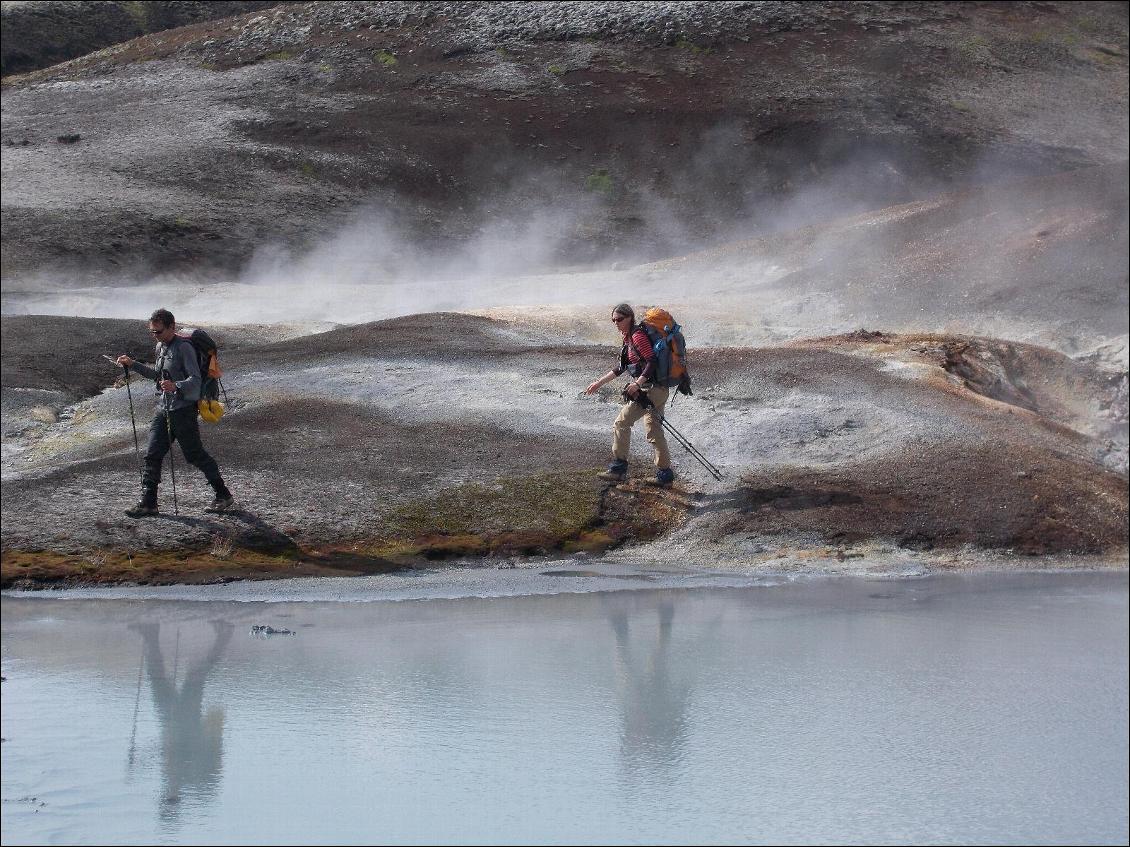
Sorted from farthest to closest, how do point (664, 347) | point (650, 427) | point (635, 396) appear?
point (650, 427) < point (635, 396) < point (664, 347)

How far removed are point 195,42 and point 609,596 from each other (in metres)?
43.7

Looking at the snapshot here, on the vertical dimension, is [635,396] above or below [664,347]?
below

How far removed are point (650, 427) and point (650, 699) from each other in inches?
260

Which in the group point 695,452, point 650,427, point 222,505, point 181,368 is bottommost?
point 222,505

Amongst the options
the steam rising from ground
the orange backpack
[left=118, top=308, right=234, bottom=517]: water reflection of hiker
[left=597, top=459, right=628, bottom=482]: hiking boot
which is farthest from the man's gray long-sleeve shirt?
the steam rising from ground

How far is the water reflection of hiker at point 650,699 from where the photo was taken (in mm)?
9281

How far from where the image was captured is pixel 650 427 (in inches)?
655

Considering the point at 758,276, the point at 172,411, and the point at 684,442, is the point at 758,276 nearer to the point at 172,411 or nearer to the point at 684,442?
the point at 684,442

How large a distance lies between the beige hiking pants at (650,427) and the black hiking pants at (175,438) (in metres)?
4.82

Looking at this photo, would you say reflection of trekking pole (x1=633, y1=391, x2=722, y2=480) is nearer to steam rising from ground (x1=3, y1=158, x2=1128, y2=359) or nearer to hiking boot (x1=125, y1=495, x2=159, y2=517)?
hiking boot (x1=125, y1=495, x2=159, y2=517)

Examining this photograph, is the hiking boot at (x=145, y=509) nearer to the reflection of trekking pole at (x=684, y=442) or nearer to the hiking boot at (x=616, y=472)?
the hiking boot at (x=616, y=472)

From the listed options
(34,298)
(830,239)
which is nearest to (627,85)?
(830,239)

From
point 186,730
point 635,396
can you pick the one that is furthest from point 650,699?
point 635,396

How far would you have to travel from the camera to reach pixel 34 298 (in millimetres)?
32125
